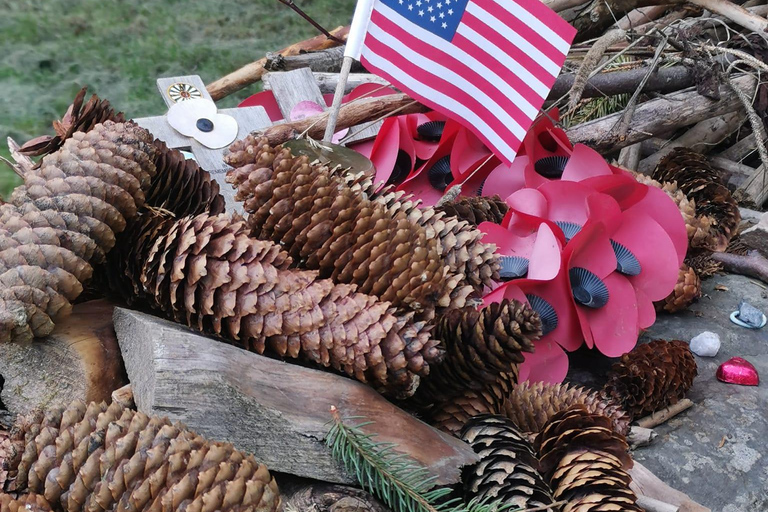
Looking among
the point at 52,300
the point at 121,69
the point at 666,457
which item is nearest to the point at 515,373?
the point at 666,457

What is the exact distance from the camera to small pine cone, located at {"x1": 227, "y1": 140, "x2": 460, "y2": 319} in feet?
3.12

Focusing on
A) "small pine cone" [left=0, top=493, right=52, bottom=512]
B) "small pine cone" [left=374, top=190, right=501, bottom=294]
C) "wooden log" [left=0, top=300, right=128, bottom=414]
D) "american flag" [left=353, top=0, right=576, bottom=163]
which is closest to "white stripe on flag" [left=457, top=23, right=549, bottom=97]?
"american flag" [left=353, top=0, right=576, bottom=163]

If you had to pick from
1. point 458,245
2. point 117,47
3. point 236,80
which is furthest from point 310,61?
point 458,245

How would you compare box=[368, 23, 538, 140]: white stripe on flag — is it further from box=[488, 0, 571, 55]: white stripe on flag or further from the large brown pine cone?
the large brown pine cone

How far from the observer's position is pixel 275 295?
878 mm

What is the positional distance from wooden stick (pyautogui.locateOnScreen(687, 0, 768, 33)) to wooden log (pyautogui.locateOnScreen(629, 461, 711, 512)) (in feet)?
4.67

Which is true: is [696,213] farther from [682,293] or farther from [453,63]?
[453,63]

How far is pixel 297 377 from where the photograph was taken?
2.81ft

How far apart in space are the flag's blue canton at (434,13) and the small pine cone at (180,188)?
59cm

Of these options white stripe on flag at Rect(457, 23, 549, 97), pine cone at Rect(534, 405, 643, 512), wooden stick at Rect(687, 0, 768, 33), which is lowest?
pine cone at Rect(534, 405, 643, 512)

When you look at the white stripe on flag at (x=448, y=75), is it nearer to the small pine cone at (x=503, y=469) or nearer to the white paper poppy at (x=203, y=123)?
the white paper poppy at (x=203, y=123)

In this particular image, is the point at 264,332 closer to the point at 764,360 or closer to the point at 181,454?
the point at 181,454

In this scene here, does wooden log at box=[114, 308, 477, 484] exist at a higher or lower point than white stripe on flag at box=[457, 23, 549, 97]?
lower

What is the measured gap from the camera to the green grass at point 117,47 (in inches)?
90.0
